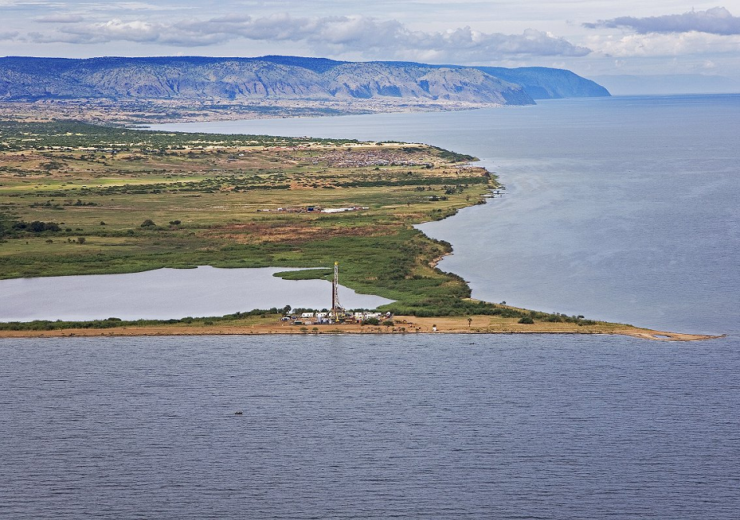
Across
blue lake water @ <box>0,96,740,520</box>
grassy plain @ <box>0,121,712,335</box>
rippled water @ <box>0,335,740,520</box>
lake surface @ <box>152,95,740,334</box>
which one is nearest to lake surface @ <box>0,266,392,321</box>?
grassy plain @ <box>0,121,712,335</box>

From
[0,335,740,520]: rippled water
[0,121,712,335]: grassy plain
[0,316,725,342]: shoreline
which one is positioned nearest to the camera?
[0,335,740,520]: rippled water

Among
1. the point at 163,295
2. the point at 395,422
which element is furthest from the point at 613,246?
the point at 395,422

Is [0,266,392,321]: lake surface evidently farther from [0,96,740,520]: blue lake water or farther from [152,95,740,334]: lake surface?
[152,95,740,334]: lake surface

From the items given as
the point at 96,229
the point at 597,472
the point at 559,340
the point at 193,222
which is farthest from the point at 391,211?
the point at 597,472

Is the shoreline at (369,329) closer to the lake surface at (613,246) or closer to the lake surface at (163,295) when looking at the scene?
the lake surface at (163,295)

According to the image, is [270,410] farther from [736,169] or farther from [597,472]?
[736,169]

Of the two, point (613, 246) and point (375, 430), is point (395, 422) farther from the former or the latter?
point (613, 246)
